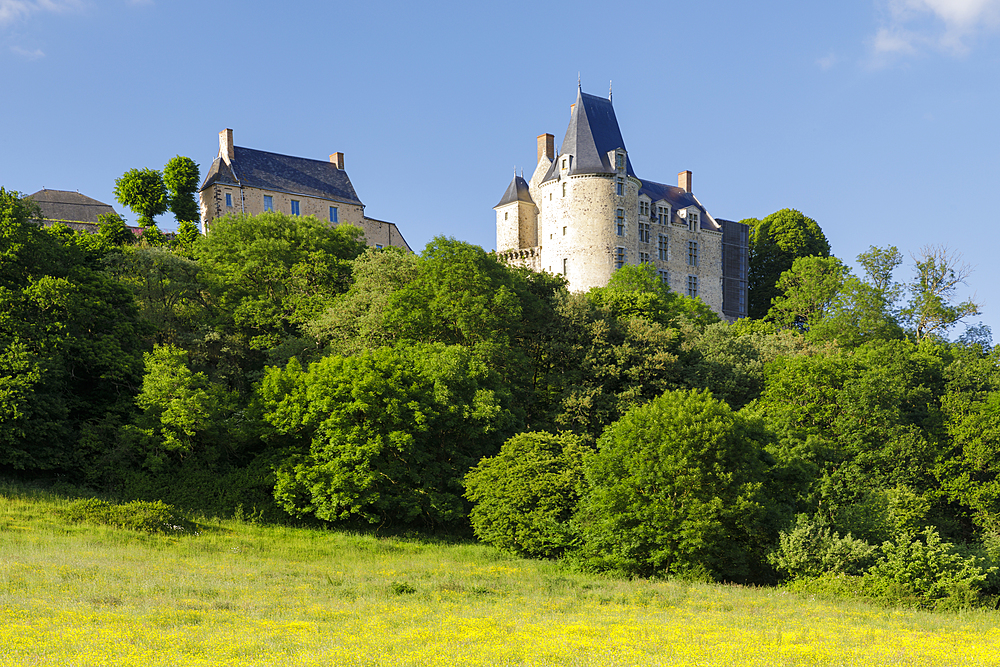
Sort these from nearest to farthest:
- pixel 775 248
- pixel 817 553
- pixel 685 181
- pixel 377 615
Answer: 1. pixel 377 615
2. pixel 817 553
3. pixel 685 181
4. pixel 775 248

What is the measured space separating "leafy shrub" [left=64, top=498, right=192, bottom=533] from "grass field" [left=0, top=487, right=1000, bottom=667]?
591mm

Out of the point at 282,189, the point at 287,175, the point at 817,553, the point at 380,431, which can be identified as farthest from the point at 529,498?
the point at 287,175

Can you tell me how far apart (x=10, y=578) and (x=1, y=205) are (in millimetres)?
21762

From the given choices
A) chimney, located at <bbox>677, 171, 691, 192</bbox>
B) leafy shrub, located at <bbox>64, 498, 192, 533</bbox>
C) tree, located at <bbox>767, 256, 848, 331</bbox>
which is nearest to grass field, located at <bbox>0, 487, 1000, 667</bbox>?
leafy shrub, located at <bbox>64, 498, 192, 533</bbox>

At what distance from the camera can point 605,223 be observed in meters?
66.3

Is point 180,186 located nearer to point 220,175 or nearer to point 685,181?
point 220,175

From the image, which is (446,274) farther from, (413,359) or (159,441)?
(159,441)

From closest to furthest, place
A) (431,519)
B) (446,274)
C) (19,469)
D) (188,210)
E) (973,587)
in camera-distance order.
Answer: (973,587), (19,469), (431,519), (446,274), (188,210)

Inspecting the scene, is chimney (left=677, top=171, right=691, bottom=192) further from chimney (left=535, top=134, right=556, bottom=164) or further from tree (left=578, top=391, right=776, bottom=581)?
tree (left=578, top=391, right=776, bottom=581)

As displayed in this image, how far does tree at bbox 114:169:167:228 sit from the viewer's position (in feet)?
197

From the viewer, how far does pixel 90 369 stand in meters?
36.9

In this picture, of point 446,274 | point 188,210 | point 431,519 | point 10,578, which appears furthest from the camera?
point 188,210

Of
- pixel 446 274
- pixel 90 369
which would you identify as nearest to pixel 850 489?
pixel 446 274

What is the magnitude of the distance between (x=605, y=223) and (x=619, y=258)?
2827 mm
